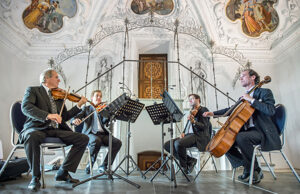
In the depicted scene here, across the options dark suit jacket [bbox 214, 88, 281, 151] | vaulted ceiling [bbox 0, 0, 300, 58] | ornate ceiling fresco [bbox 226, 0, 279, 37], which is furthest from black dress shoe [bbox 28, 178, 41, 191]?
ornate ceiling fresco [bbox 226, 0, 279, 37]

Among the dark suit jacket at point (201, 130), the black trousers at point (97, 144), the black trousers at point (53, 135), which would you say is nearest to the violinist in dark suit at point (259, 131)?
the dark suit jacket at point (201, 130)

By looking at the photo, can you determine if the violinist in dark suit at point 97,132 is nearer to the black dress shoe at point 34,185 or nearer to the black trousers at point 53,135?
the black trousers at point 53,135

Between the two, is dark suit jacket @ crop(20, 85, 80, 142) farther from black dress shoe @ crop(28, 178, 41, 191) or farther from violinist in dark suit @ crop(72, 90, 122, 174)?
violinist in dark suit @ crop(72, 90, 122, 174)

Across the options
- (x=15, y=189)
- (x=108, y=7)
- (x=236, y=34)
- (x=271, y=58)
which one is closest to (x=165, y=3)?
(x=108, y=7)

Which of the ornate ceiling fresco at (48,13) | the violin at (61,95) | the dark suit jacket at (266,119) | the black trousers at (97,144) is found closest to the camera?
the dark suit jacket at (266,119)

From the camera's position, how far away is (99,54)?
7484mm

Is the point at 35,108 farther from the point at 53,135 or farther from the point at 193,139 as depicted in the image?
the point at 193,139

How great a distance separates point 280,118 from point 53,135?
9.06ft

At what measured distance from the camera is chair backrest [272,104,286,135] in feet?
8.48

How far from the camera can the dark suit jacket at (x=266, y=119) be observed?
2.46m

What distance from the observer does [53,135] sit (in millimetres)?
2520

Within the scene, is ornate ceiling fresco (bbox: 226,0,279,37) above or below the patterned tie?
above

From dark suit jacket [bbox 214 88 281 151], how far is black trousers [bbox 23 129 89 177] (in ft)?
6.92

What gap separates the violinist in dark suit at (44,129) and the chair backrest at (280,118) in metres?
2.38
